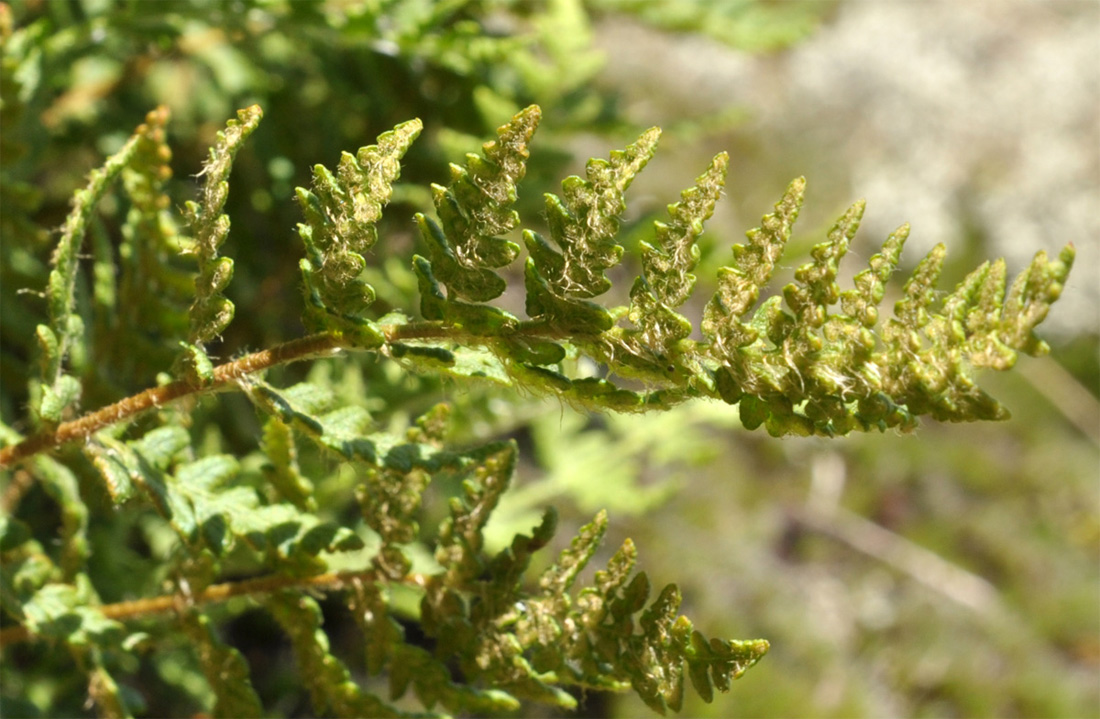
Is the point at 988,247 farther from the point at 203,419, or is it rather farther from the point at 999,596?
the point at 203,419

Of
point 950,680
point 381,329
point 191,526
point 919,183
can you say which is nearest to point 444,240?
point 381,329

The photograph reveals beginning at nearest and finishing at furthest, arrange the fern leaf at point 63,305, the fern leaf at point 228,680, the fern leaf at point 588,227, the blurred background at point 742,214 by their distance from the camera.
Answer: the fern leaf at point 588,227
the fern leaf at point 63,305
the fern leaf at point 228,680
the blurred background at point 742,214

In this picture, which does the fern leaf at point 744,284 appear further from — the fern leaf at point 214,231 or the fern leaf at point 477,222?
the fern leaf at point 214,231

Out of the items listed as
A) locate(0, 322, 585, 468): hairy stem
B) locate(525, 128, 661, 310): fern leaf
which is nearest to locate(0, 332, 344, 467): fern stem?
locate(0, 322, 585, 468): hairy stem

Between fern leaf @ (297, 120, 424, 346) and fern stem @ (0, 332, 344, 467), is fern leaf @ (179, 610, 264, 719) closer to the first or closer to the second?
fern stem @ (0, 332, 344, 467)

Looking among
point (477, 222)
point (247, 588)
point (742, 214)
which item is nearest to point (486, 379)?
point (477, 222)

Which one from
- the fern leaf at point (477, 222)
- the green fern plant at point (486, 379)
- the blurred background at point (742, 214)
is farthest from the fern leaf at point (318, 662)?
the fern leaf at point (477, 222)

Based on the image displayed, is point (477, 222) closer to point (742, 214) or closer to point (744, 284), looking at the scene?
point (744, 284)
